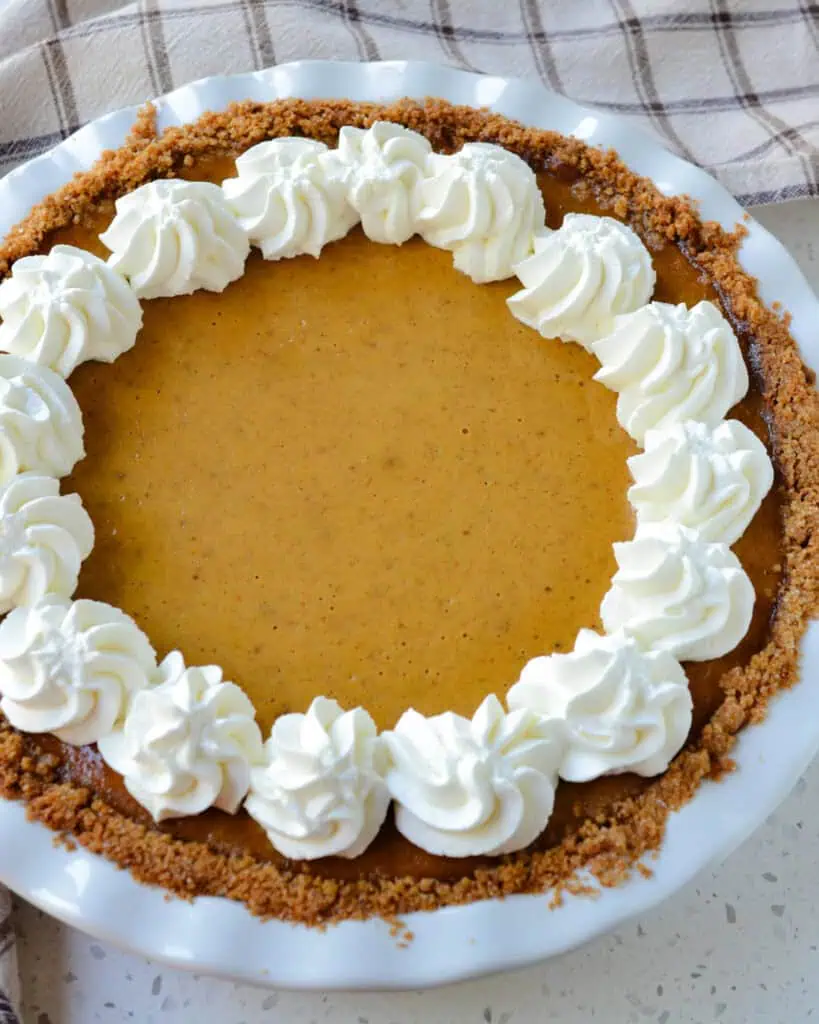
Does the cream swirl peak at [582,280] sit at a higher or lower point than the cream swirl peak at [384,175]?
lower

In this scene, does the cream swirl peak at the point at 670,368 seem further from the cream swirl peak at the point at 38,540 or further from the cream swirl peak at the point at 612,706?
the cream swirl peak at the point at 38,540

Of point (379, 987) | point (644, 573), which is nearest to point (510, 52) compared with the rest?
point (644, 573)

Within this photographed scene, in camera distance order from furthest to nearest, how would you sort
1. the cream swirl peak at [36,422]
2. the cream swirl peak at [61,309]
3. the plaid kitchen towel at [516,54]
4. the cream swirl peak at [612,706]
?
the plaid kitchen towel at [516,54]
the cream swirl peak at [61,309]
the cream swirl peak at [36,422]
the cream swirl peak at [612,706]

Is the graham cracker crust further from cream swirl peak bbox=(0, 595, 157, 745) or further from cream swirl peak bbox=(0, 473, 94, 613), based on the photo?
cream swirl peak bbox=(0, 473, 94, 613)

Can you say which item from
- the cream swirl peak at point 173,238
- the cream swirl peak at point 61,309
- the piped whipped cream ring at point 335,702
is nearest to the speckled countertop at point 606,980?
the piped whipped cream ring at point 335,702

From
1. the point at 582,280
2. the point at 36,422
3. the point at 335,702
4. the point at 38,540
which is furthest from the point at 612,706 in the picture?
the point at 36,422

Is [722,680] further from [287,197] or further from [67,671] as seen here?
[287,197]
